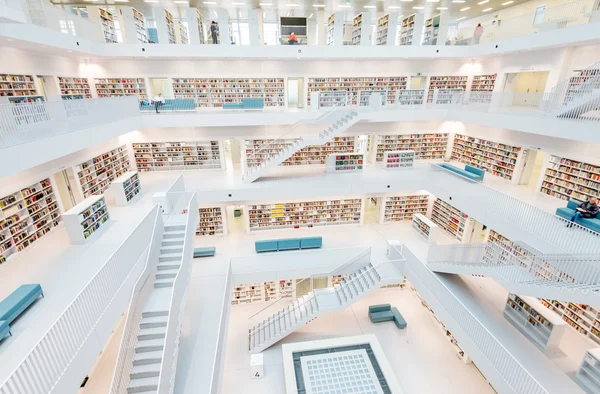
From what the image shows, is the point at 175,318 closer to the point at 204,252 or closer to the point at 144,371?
the point at 144,371

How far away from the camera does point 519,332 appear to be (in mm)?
7348

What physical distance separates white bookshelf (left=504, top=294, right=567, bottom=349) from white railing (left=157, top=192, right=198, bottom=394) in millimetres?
8268

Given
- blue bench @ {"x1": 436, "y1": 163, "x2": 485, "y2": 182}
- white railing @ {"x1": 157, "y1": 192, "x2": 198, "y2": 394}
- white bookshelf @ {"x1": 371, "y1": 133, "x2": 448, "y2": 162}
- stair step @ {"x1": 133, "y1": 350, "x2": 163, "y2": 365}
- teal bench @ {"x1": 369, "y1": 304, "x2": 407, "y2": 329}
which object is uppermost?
white bookshelf @ {"x1": 371, "y1": 133, "x2": 448, "y2": 162}

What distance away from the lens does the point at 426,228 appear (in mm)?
11641

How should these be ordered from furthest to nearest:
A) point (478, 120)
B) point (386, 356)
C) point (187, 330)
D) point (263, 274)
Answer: point (478, 120)
point (263, 274)
point (386, 356)
point (187, 330)

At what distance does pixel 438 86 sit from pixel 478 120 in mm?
3703

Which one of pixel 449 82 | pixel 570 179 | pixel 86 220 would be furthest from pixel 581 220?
pixel 86 220

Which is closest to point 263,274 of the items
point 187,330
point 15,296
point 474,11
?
point 187,330

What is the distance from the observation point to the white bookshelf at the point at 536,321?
6.75 meters

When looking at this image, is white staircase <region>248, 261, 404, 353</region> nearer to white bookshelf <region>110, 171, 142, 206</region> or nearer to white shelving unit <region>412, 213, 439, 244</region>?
white shelving unit <region>412, 213, 439, 244</region>

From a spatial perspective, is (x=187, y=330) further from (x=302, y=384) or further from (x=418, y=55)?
(x=418, y=55)

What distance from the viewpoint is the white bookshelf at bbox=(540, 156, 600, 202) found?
340 inches

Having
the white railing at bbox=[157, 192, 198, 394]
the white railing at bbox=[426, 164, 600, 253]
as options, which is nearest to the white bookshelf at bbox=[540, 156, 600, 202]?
the white railing at bbox=[426, 164, 600, 253]

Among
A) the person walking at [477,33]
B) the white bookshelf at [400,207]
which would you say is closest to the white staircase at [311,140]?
the white bookshelf at [400,207]
